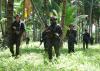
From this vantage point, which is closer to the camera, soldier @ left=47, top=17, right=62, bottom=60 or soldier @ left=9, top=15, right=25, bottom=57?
soldier @ left=47, top=17, right=62, bottom=60

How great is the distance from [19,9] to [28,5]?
5.61 metres

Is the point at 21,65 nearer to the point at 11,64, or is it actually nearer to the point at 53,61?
the point at 11,64

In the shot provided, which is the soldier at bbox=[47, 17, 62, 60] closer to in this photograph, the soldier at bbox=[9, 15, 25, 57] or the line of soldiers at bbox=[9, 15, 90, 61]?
the line of soldiers at bbox=[9, 15, 90, 61]

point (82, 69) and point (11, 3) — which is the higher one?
point (11, 3)

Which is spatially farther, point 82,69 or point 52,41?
point 52,41

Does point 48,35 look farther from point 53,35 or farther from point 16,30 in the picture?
point 16,30

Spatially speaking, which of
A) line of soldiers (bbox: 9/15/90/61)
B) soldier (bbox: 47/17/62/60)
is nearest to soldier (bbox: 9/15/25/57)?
line of soldiers (bbox: 9/15/90/61)

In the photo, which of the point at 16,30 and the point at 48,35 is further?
the point at 16,30

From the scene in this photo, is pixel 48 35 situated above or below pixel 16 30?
below

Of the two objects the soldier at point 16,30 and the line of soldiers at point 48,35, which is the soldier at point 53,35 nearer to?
the line of soldiers at point 48,35

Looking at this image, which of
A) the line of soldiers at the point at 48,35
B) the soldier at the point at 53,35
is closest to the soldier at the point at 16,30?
the line of soldiers at the point at 48,35

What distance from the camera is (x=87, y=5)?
57000 mm

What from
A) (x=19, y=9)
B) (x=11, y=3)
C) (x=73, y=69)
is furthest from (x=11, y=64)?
(x=19, y=9)

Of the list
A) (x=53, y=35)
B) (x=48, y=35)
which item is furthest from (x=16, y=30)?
(x=53, y=35)
